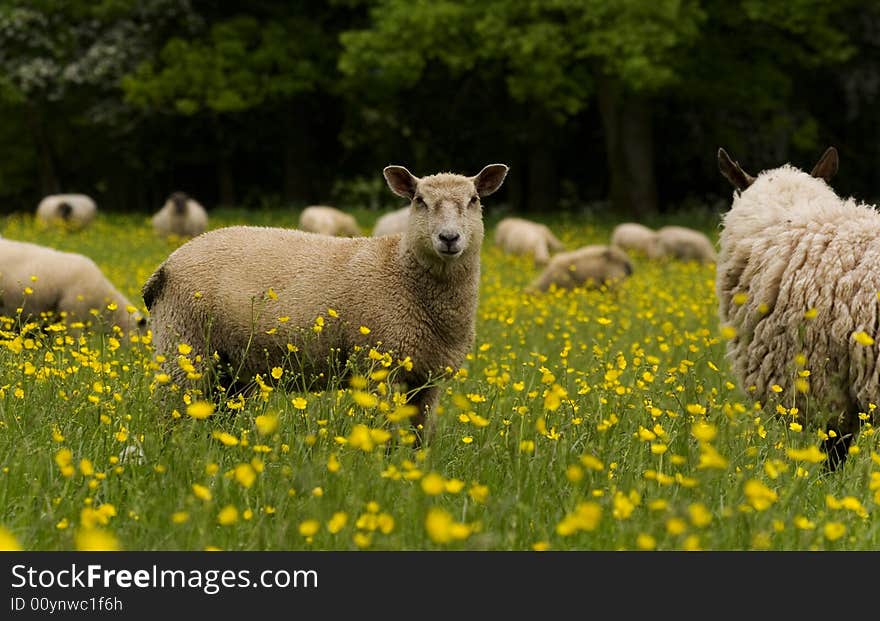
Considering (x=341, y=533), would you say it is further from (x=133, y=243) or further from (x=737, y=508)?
(x=133, y=243)

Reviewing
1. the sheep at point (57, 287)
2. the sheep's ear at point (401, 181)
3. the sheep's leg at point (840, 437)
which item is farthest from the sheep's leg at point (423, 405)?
the sheep at point (57, 287)

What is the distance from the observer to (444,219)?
563 cm

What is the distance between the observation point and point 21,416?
4719 millimetres

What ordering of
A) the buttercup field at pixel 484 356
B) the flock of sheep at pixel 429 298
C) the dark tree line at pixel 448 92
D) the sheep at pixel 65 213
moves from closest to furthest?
the buttercup field at pixel 484 356, the flock of sheep at pixel 429 298, the sheep at pixel 65 213, the dark tree line at pixel 448 92

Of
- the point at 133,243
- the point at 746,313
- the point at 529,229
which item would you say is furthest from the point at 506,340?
the point at 133,243

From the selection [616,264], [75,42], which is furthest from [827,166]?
[75,42]

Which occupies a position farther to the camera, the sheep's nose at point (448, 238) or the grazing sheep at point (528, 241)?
the grazing sheep at point (528, 241)

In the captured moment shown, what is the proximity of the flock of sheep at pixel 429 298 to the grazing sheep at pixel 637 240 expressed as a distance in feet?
37.3

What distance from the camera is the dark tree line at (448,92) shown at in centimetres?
2272

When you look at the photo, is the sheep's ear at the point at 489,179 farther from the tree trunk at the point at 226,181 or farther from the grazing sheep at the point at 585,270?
the tree trunk at the point at 226,181

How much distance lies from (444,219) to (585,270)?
7707mm

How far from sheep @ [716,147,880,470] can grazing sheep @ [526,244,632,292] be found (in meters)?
6.31

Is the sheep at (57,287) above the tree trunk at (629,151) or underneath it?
underneath
